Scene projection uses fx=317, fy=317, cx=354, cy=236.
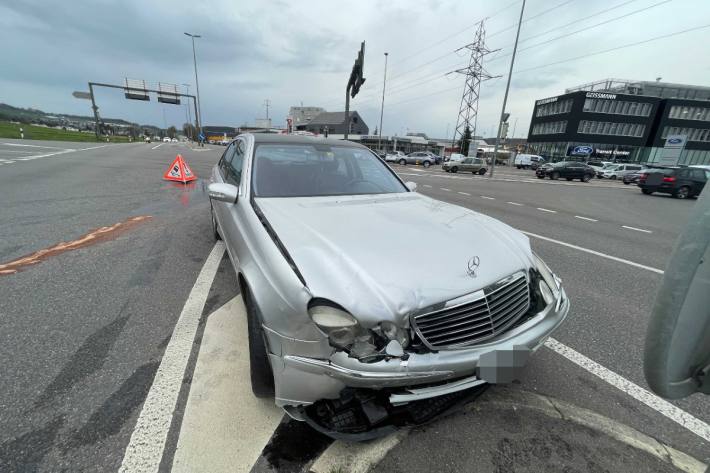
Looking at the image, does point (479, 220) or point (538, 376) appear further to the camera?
point (479, 220)

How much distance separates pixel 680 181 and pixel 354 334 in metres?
22.0

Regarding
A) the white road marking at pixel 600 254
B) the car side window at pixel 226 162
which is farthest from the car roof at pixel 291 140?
the white road marking at pixel 600 254

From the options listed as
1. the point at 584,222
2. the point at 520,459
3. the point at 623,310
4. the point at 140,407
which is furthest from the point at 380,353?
the point at 584,222

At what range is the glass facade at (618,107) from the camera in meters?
52.4

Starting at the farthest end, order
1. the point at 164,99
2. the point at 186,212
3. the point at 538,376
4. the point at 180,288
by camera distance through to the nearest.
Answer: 1. the point at 164,99
2. the point at 186,212
3. the point at 180,288
4. the point at 538,376

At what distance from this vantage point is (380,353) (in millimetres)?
1451

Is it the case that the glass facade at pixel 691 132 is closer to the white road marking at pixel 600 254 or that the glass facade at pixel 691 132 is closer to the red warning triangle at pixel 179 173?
the white road marking at pixel 600 254

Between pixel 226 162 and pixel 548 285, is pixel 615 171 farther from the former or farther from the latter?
pixel 226 162

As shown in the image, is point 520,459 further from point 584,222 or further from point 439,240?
point 584,222

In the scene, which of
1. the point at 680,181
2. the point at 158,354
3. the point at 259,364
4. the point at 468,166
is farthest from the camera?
the point at 468,166

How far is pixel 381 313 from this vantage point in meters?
1.47

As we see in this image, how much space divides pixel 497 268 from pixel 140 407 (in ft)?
7.37

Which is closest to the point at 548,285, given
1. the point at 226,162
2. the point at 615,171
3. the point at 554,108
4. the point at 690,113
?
the point at 226,162

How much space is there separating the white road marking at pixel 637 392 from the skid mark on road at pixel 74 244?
5379 mm
